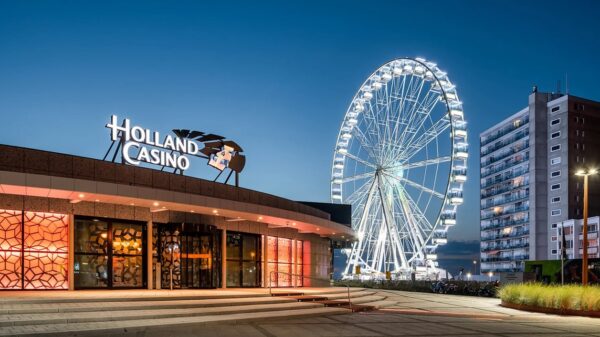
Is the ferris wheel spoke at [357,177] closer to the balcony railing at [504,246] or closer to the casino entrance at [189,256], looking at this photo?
the casino entrance at [189,256]

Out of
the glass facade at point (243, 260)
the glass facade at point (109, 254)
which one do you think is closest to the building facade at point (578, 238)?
the glass facade at point (243, 260)

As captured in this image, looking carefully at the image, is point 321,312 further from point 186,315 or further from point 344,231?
point 344,231

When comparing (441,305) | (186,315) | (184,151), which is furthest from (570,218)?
(186,315)

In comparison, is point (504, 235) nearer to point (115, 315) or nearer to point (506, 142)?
point (506, 142)

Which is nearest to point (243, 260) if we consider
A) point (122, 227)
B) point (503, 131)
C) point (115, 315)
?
point (122, 227)

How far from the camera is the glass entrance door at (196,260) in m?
27.6

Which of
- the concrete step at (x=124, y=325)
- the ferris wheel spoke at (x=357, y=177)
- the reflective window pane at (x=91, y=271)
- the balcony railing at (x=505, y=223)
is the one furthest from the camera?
the balcony railing at (x=505, y=223)

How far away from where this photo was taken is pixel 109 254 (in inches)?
981

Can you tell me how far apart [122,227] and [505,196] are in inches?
4212

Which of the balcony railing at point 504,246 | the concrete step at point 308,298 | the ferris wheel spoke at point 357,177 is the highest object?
the ferris wheel spoke at point 357,177

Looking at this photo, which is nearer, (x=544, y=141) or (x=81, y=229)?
(x=81, y=229)

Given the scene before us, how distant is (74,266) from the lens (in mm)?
23766

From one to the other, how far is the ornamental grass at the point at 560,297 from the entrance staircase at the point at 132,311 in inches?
299

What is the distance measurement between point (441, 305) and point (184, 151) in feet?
44.6
